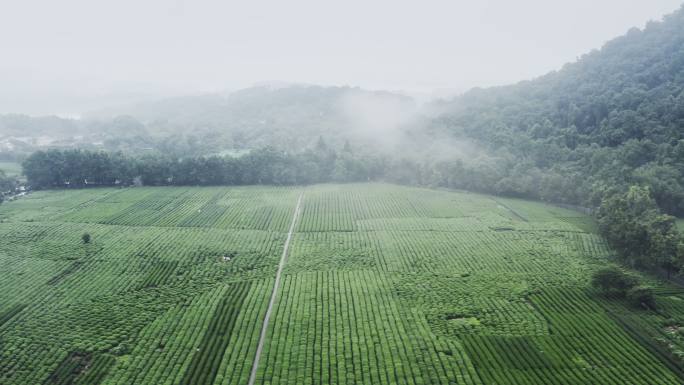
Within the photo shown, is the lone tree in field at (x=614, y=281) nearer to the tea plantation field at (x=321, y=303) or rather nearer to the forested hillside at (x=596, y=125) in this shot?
the tea plantation field at (x=321, y=303)

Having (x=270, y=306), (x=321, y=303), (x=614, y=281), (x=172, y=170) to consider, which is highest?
(x=172, y=170)

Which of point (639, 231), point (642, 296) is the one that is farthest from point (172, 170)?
point (642, 296)

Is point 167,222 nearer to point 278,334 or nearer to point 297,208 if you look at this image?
point 297,208

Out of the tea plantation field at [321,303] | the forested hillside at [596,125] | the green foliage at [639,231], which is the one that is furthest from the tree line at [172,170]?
the green foliage at [639,231]

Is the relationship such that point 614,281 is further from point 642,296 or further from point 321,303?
point 321,303

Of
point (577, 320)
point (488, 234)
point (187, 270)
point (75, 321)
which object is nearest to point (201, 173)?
point (187, 270)

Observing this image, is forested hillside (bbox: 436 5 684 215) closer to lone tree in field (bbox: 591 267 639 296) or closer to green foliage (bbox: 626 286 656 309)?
lone tree in field (bbox: 591 267 639 296)
